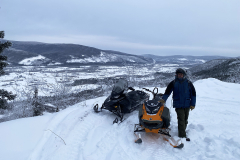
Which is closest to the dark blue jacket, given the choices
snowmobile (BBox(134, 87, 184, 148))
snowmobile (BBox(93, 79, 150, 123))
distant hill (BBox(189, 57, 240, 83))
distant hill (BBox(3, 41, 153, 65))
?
snowmobile (BBox(134, 87, 184, 148))

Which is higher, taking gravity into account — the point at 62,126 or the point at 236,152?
the point at 236,152

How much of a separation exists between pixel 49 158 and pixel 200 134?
13.0 feet

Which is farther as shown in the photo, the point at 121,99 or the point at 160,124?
the point at 121,99

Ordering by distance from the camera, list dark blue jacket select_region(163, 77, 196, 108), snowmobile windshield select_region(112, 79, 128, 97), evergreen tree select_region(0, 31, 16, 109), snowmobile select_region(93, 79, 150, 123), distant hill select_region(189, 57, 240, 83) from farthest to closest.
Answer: distant hill select_region(189, 57, 240, 83)
evergreen tree select_region(0, 31, 16, 109)
snowmobile windshield select_region(112, 79, 128, 97)
snowmobile select_region(93, 79, 150, 123)
dark blue jacket select_region(163, 77, 196, 108)

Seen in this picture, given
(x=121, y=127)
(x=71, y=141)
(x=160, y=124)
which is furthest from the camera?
(x=121, y=127)

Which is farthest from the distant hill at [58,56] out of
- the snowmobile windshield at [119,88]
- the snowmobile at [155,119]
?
the snowmobile at [155,119]

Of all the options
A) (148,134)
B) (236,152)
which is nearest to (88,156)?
(148,134)

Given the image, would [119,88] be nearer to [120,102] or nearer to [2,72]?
[120,102]

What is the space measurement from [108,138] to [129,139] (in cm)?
62

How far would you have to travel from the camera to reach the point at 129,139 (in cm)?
400

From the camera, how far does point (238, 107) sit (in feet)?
19.3

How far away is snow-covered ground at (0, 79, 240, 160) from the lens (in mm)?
3307

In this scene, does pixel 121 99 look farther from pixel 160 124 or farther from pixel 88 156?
pixel 88 156

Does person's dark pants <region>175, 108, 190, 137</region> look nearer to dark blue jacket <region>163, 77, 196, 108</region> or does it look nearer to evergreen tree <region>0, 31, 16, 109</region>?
dark blue jacket <region>163, 77, 196, 108</region>
